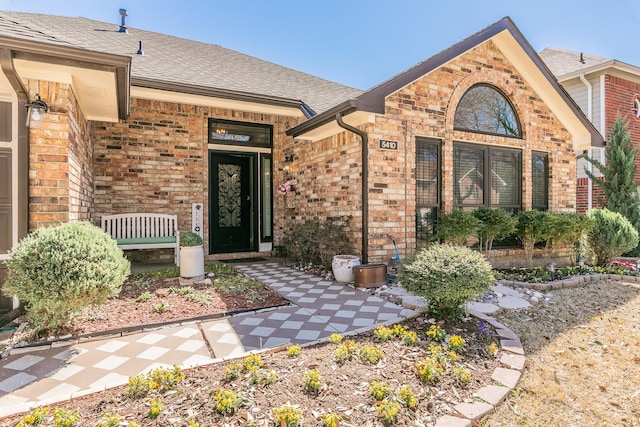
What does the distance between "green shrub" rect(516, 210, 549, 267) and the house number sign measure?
2.73m

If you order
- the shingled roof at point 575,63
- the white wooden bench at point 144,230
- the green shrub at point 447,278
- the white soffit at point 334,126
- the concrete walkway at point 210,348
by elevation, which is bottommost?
the concrete walkway at point 210,348

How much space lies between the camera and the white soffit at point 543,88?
20.4 ft

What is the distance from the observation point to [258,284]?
16.2 feet

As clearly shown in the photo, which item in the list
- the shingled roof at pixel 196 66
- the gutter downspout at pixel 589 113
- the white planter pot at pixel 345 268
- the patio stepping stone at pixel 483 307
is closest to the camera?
the patio stepping stone at pixel 483 307

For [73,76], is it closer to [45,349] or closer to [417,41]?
[45,349]

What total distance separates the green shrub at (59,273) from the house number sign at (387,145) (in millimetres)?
3967

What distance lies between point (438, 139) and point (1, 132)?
591 centimetres

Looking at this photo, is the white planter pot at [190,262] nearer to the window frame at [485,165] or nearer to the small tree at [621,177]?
the window frame at [485,165]

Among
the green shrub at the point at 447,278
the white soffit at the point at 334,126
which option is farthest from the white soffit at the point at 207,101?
the green shrub at the point at 447,278

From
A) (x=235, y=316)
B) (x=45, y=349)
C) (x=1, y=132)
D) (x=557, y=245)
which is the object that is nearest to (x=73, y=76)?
(x=1, y=132)

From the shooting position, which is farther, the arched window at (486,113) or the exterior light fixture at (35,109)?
the arched window at (486,113)

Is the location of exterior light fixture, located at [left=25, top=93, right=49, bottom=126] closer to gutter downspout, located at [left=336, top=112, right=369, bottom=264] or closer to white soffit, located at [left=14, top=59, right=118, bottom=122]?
white soffit, located at [left=14, top=59, right=118, bottom=122]

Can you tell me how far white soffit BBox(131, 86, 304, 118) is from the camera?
19.0 feet

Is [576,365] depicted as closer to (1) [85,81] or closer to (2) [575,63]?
(1) [85,81]
